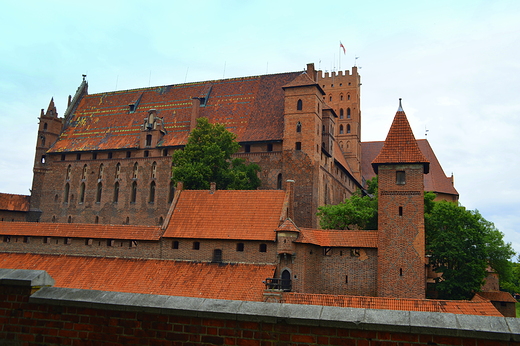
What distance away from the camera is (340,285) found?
28.8 metres

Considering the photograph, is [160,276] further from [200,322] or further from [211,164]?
[200,322]

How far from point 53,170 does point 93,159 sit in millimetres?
5316

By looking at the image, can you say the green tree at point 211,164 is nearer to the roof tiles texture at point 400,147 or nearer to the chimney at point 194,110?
the chimney at point 194,110

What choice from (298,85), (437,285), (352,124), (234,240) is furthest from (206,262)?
(352,124)

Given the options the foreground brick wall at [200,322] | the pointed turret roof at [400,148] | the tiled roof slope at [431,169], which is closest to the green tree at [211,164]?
the pointed turret roof at [400,148]

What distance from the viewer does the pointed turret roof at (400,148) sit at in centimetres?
2962

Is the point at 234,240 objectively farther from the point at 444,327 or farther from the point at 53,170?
the point at 53,170

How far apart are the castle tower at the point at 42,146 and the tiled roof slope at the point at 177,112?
3.37ft

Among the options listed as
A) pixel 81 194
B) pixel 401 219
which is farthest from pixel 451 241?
pixel 81 194

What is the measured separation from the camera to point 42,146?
182 ft

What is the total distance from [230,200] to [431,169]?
37669 millimetres

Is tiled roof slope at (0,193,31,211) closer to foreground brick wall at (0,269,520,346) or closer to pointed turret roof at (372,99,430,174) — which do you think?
pointed turret roof at (372,99,430,174)

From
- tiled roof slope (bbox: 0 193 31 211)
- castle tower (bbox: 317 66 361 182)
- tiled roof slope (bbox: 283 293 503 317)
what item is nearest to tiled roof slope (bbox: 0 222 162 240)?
tiled roof slope (bbox: 283 293 503 317)

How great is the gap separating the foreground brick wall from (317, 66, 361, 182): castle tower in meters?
56.6
